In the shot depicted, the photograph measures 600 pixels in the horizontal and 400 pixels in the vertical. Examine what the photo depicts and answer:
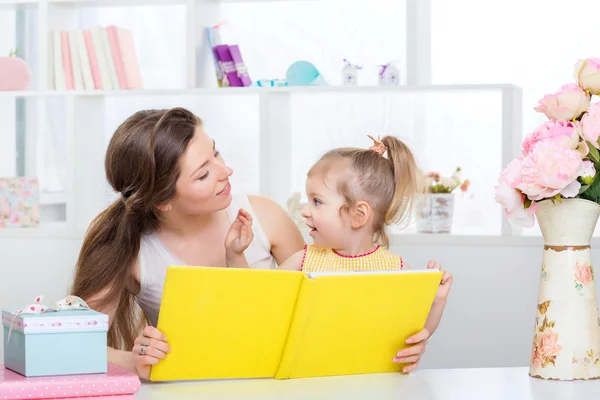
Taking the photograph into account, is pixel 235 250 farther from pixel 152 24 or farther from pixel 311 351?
pixel 152 24

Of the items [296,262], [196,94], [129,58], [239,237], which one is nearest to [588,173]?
[296,262]

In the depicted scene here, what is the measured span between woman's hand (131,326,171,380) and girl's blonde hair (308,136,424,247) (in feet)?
1.89

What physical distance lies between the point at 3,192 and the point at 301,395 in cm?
235

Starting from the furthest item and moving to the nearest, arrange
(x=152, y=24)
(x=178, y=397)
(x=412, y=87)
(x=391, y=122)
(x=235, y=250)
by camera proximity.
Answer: (x=152, y=24), (x=391, y=122), (x=412, y=87), (x=235, y=250), (x=178, y=397)

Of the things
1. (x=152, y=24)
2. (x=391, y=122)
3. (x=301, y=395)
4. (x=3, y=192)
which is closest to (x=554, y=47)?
(x=391, y=122)

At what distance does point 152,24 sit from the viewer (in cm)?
396

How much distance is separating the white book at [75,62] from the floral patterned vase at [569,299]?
2.33 meters

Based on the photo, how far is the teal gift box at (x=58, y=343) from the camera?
1.28 metres

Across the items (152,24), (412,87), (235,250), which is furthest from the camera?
(152,24)

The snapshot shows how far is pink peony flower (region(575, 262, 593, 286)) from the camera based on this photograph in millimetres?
1478

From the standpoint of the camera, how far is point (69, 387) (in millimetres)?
1257

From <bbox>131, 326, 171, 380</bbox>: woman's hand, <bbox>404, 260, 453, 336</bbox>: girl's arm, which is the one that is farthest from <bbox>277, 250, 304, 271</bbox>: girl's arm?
<bbox>131, 326, 171, 380</bbox>: woman's hand

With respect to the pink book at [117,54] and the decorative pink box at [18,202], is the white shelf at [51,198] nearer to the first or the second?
the decorative pink box at [18,202]

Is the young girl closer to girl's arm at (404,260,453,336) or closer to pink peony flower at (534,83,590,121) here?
girl's arm at (404,260,453,336)
